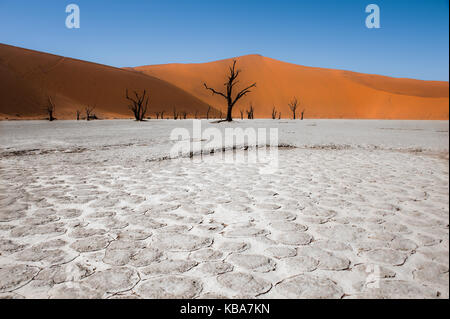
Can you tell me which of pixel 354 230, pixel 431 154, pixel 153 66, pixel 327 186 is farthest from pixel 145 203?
pixel 153 66

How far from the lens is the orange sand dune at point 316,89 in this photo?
6831 cm

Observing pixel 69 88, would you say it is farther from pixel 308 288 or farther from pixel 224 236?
pixel 308 288

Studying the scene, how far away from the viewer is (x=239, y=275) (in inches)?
72.9

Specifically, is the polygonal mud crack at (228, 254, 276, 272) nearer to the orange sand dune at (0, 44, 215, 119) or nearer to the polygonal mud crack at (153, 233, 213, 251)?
the polygonal mud crack at (153, 233, 213, 251)

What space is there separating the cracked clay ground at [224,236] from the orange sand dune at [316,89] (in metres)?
68.0

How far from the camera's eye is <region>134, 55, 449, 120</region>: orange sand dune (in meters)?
68.3

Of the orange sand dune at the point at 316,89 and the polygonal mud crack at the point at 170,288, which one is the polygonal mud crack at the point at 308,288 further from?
the orange sand dune at the point at 316,89

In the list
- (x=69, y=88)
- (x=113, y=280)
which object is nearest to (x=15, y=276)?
(x=113, y=280)

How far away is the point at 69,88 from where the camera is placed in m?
56.1

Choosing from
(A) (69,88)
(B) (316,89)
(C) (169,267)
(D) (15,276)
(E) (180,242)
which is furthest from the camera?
(B) (316,89)

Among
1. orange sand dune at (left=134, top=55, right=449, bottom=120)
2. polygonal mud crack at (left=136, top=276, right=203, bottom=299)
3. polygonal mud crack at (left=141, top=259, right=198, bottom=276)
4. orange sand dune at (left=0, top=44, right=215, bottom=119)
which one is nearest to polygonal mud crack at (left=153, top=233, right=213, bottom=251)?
polygonal mud crack at (left=141, top=259, right=198, bottom=276)

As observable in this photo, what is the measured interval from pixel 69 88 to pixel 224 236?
6386 centimetres

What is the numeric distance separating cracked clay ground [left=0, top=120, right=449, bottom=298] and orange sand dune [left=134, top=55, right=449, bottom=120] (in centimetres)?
6801
